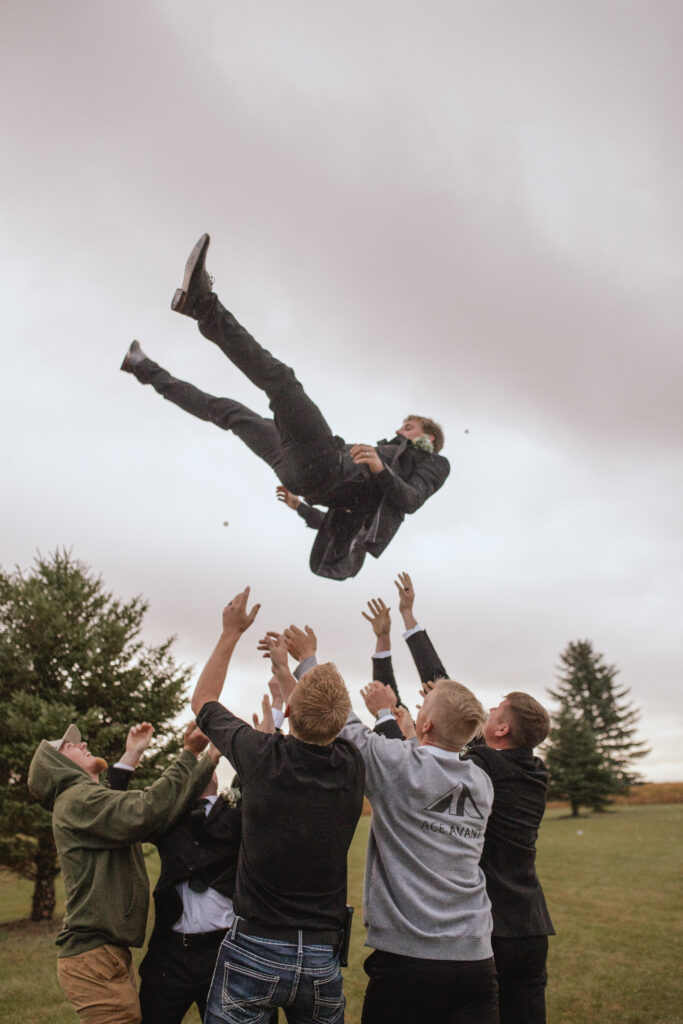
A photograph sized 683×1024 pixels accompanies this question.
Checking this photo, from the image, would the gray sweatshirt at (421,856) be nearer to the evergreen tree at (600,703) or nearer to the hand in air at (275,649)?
the hand in air at (275,649)

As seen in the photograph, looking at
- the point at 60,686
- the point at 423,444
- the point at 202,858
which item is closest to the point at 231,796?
the point at 202,858

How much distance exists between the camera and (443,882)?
3.05m

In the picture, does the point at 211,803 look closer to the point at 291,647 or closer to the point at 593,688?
the point at 291,647

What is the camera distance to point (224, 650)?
11.8ft

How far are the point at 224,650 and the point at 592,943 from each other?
1105cm

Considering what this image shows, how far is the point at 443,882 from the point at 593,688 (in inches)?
1727

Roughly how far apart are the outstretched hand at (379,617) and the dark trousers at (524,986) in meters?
1.83

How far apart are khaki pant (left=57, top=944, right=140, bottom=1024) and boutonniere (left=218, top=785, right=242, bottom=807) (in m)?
0.91

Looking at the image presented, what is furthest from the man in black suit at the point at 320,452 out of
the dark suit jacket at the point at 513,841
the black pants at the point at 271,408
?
the dark suit jacket at the point at 513,841

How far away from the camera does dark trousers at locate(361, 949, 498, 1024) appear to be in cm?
294

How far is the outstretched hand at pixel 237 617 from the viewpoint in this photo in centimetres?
372

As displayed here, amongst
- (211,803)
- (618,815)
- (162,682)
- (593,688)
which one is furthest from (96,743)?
(593,688)

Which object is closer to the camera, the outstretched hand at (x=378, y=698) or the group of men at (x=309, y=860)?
the group of men at (x=309, y=860)

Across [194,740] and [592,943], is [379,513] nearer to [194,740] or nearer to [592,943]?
[194,740]
